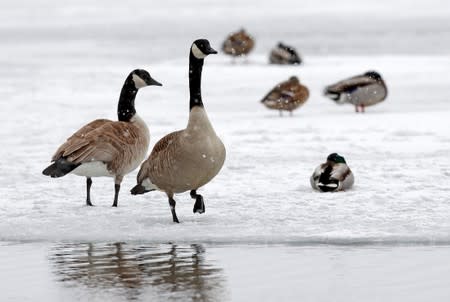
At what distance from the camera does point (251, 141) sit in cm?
1434

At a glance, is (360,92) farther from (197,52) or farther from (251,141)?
(197,52)

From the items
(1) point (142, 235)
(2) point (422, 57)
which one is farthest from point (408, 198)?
(2) point (422, 57)

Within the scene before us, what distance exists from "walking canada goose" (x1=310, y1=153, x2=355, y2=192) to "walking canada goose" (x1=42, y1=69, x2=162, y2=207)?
1801mm

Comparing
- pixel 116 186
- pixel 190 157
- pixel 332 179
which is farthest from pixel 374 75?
pixel 190 157

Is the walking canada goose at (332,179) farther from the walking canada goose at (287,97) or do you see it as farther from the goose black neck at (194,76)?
the walking canada goose at (287,97)

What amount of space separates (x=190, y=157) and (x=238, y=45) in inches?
750

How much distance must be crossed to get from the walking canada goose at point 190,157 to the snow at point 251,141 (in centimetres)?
36

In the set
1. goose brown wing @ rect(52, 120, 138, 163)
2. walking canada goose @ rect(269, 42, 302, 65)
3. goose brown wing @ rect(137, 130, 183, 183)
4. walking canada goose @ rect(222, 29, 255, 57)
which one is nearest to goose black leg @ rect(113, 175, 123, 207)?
goose brown wing @ rect(52, 120, 138, 163)

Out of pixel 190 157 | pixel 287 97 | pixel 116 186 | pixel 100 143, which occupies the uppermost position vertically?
pixel 287 97

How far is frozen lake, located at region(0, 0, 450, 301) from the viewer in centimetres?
645

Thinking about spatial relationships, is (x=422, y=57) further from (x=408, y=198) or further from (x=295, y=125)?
(x=408, y=198)

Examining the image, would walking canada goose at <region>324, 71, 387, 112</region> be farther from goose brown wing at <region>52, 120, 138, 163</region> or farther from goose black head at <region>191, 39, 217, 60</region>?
goose black head at <region>191, 39, 217, 60</region>

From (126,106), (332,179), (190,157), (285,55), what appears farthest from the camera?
(285,55)

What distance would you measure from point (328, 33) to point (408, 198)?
3346 cm
